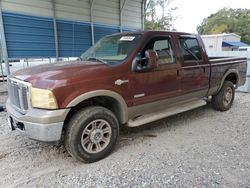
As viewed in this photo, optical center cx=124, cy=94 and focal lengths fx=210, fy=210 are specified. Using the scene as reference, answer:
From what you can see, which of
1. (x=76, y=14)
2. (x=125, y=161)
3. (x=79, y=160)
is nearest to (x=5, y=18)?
(x=76, y=14)

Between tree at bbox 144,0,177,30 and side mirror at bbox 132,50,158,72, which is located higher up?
tree at bbox 144,0,177,30

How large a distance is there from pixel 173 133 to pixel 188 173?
139 cm

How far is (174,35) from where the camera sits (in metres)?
4.07

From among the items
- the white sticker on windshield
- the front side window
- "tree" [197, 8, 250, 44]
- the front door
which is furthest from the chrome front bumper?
"tree" [197, 8, 250, 44]

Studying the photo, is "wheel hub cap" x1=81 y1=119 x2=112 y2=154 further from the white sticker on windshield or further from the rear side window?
the rear side window

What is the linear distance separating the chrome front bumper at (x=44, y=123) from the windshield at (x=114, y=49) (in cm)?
123

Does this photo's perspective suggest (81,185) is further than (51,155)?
No

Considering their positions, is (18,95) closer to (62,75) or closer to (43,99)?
(43,99)

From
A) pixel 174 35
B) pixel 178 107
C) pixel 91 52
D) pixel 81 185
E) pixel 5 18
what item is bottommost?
pixel 81 185

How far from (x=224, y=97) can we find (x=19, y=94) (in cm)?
469

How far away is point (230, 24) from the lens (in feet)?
180

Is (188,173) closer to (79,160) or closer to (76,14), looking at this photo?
(79,160)

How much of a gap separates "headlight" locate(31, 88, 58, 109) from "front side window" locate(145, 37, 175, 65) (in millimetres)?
1888

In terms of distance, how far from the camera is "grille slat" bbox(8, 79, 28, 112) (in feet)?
9.15
